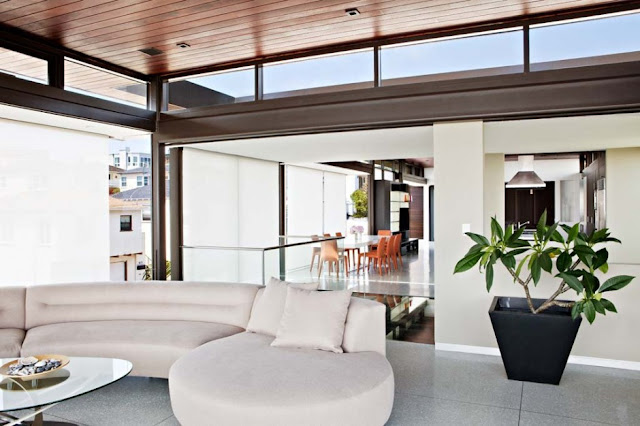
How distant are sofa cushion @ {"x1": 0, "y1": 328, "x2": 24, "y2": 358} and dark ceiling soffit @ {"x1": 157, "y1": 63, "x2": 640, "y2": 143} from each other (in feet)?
9.67

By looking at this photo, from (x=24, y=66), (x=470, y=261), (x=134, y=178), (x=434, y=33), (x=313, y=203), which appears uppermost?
(x=434, y=33)

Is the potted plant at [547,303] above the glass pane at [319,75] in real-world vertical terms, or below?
below

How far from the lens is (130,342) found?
11.7ft

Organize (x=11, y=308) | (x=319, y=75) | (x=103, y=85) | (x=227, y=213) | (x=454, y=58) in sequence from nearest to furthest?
(x=11, y=308)
(x=454, y=58)
(x=319, y=75)
(x=103, y=85)
(x=227, y=213)

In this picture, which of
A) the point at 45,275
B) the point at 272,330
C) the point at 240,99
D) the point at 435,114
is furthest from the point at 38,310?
the point at 435,114

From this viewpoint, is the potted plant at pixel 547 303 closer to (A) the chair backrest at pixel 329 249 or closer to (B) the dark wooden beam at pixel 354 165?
(A) the chair backrest at pixel 329 249

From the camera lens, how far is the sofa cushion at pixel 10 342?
350 cm

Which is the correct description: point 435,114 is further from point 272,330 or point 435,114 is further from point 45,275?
point 45,275

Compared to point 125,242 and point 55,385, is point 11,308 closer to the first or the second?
point 55,385

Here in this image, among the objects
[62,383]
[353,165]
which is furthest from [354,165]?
[62,383]

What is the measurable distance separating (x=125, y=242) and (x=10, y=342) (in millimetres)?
2737

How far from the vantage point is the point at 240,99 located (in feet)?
18.7

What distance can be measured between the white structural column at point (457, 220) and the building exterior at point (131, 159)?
144 inches

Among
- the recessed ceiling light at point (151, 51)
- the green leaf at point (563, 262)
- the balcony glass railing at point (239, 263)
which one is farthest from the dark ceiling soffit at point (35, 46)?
the green leaf at point (563, 262)
